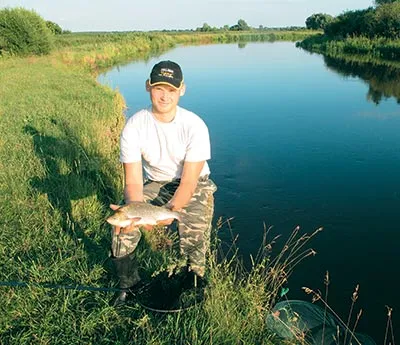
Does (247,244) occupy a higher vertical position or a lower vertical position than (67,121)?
lower

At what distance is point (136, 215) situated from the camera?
9.73 feet

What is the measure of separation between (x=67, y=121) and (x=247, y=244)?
574 centimetres

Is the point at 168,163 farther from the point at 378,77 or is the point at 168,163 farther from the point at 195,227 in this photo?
the point at 378,77

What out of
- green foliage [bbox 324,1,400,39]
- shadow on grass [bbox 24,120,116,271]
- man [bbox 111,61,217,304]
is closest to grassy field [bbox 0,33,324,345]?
shadow on grass [bbox 24,120,116,271]

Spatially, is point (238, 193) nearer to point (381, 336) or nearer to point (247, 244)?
point (247, 244)

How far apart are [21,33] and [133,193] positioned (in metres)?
31.5

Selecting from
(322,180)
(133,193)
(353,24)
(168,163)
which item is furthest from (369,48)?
(133,193)

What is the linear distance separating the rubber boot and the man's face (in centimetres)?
137

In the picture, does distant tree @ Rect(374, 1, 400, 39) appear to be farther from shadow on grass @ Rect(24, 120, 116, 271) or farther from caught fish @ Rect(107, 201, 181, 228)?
caught fish @ Rect(107, 201, 181, 228)

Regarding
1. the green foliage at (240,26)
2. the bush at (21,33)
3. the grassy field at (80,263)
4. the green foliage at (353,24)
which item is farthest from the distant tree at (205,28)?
the grassy field at (80,263)

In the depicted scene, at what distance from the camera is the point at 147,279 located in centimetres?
367

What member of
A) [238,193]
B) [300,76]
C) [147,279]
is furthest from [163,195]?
[300,76]

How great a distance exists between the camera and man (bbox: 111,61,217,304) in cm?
326

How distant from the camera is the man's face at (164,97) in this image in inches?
129
